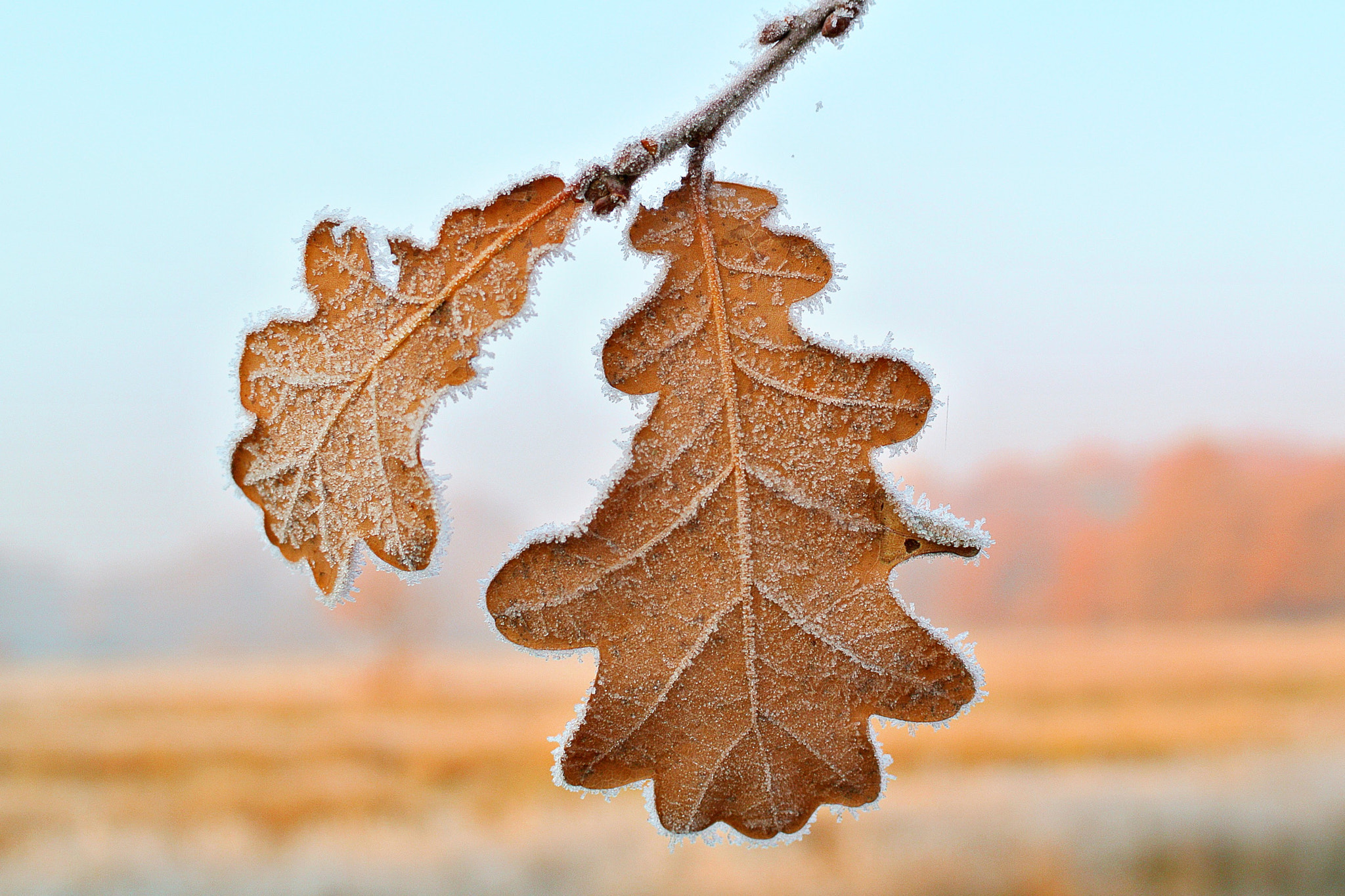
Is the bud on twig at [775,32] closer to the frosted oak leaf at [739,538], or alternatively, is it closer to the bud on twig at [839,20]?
the bud on twig at [839,20]

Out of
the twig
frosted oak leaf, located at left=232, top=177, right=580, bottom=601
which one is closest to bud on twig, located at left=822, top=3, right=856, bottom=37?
the twig

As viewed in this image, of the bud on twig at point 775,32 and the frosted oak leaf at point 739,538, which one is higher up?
the bud on twig at point 775,32

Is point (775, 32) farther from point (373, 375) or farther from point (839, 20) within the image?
point (373, 375)

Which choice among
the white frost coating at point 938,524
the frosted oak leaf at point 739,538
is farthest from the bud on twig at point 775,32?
the white frost coating at point 938,524

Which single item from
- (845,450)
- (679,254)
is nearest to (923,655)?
(845,450)

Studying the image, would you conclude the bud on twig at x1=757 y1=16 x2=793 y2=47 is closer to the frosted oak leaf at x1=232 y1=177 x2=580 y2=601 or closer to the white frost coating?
the frosted oak leaf at x1=232 y1=177 x2=580 y2=601

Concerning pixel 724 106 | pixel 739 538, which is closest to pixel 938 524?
pixel 739 538

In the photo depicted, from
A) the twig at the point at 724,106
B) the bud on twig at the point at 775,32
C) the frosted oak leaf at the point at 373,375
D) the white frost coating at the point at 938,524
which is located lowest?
the white frost coating at the point at 938,524
